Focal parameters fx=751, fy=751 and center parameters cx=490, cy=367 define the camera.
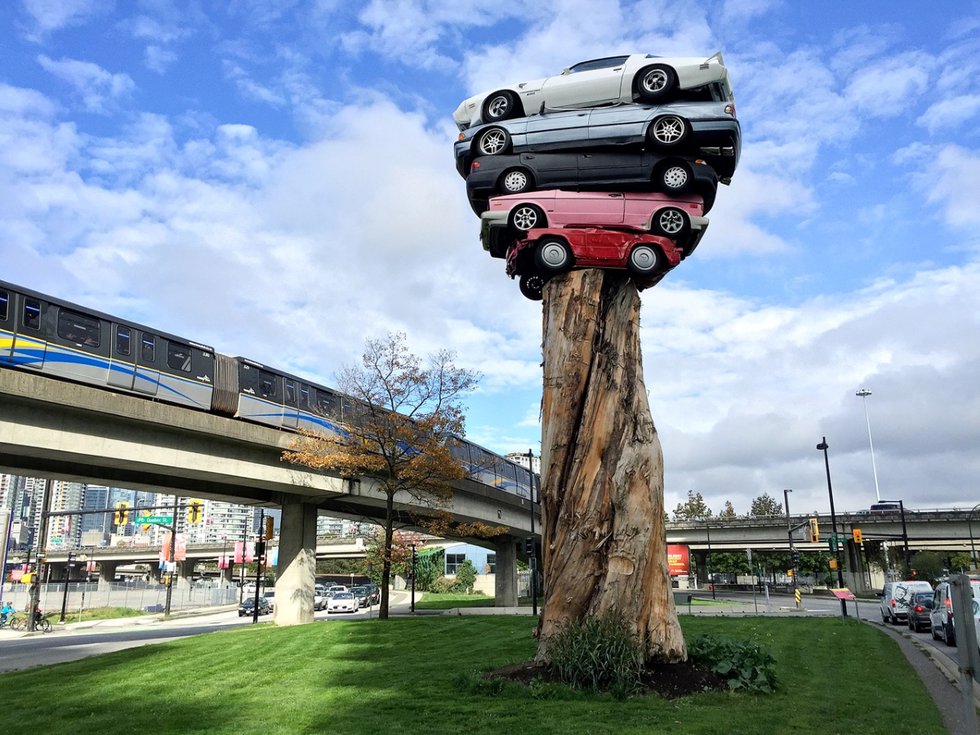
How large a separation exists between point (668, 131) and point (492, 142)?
3.47m

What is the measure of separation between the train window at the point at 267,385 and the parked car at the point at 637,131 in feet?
54.8

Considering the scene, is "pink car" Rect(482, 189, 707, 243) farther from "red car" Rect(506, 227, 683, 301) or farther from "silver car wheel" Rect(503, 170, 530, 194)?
"silver car wheel" Rect(503, 170, 530, 194)

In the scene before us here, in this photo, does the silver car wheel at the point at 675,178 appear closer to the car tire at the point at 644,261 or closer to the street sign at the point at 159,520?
the car tire at the point at 644,261

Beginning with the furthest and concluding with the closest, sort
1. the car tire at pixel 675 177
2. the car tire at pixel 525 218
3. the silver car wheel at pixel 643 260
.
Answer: the car tire at pixel 525 218
the car tire at pixel 675 177
the silver car wheel at pixel 643 260

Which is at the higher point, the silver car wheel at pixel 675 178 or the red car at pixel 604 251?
the silver car wheel at pixel 675 178

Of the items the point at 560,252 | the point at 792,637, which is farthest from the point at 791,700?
the point at 792,637

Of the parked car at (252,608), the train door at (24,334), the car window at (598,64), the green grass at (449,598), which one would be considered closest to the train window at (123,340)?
the train door at (24,334)

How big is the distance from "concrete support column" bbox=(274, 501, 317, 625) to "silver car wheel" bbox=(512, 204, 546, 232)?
2084cm

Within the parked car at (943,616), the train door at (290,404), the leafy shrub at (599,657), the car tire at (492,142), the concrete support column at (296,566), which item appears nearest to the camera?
the leafy shrub at (599,657)

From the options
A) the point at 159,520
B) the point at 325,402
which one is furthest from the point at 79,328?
the point at 159,520

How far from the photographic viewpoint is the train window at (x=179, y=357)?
982 inches

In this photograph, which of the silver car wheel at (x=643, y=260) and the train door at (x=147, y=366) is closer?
the silver car wheel at (x=643, y=260)

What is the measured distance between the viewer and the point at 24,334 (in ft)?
66.2

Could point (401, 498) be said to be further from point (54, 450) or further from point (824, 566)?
point (824, 566)
